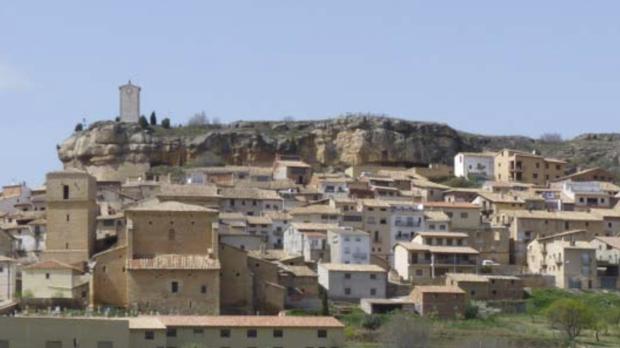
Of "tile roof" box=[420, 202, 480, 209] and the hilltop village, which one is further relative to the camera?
"tile roof" box=[420, 202, 480, 209]

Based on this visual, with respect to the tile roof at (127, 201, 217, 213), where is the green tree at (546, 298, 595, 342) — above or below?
below

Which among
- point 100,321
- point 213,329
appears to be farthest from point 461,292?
point 100,321

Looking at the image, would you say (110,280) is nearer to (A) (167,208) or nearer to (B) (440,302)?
(A) (167,208)

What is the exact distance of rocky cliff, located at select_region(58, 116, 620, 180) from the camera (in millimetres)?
93500

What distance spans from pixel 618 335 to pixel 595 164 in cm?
4125

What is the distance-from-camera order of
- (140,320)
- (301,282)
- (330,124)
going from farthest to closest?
1. (330,124)
2. (301,282)
3. (140,320)

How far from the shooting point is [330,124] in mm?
98000

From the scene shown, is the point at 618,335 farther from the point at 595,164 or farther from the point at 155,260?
the point at 595,164

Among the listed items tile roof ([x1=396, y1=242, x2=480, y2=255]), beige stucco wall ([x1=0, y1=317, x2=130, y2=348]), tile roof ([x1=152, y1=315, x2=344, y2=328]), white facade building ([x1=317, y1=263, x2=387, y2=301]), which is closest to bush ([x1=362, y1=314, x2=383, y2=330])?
white facade building ([x1=317, y1=263, x2=387, y2=301])

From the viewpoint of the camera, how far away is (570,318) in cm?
5953

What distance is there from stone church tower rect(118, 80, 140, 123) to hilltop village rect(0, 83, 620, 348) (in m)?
6.74

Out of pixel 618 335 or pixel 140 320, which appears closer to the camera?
pixel 140 320

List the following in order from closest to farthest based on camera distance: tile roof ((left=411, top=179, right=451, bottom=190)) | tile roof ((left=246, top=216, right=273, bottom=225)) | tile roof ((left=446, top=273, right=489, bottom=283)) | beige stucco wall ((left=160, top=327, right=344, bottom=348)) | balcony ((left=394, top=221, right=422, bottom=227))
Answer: beige stucco wall ((left=160, top=327, right=344, bottom=348))
tile roof ((left=446, top=273, right=489, bottom=283))
tile roof ((left=246, top=216, right=273, bottom=225))
balcony ((left=394, top=221, right=422, bottom=227))
tile roof ((left=411, top=179, right=451, bottom=190))

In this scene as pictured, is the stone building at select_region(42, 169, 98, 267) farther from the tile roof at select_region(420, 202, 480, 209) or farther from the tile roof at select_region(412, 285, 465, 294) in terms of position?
the tile roof at select_region(420, 202, 480, 209)
